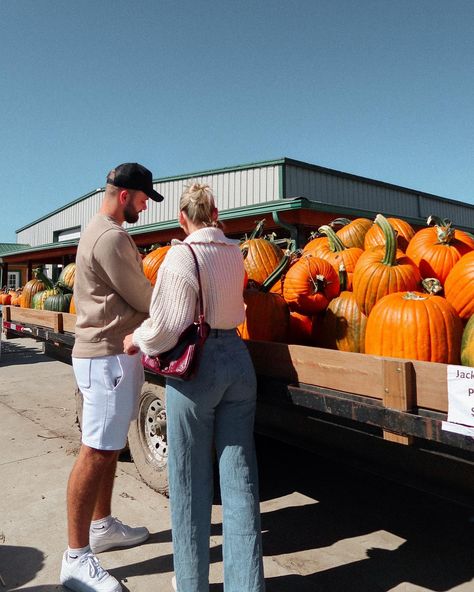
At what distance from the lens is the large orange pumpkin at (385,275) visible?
2816 mm

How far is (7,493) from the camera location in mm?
3824

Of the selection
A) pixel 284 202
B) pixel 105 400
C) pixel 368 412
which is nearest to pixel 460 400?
pixel 368 412

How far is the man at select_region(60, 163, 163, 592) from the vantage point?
2.50 m

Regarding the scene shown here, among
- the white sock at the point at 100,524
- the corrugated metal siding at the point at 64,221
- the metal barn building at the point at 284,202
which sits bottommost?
the white sock at the point at 100,524

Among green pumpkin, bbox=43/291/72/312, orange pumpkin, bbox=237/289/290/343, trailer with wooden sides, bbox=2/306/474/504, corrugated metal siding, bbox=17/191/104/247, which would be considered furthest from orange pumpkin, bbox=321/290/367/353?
corrugated metal siding, bbox=17/191/104/247

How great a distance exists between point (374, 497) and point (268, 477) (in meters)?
0.87

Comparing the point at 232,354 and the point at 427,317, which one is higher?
the point at 427,317

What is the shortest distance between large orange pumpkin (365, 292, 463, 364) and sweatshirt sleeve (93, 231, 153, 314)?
1.21 meters

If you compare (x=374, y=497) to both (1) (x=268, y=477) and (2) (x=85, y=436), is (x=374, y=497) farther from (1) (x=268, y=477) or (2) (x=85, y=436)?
(2) (x=85, y=436)

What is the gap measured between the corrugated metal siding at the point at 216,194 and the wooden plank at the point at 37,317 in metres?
3.43

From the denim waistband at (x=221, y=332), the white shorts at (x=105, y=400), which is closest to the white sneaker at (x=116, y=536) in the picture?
the white shorts at (x=105, y=400)

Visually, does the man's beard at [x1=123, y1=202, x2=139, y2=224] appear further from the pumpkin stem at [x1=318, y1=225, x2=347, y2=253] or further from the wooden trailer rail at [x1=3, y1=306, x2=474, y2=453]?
the pumpkin stem at [x1=318, y1=225, x2=347, y2=253]

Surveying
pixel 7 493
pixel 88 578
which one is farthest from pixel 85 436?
pixel 7 493

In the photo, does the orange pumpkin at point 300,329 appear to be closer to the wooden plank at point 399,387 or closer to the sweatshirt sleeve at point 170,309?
the wooden plank at point 399,387
